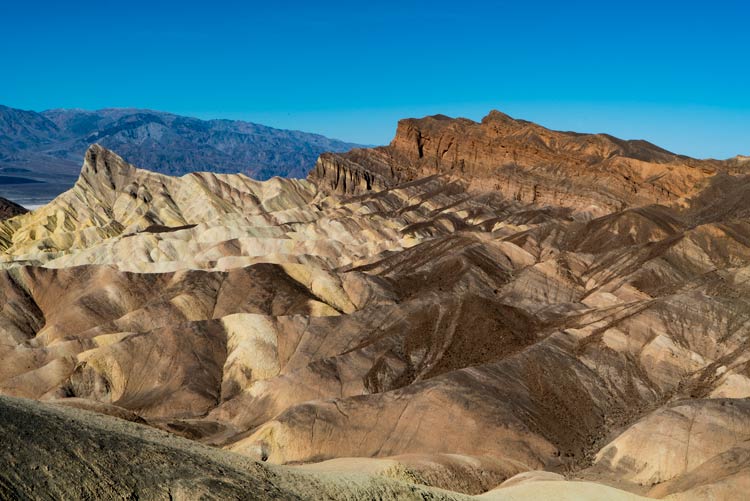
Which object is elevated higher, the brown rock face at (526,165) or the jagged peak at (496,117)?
the jagged peak at (496,117)

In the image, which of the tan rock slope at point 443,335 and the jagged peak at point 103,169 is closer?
the tan rock slope at point 443,335

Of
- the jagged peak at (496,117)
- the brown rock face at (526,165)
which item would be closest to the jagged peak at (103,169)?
the brown rock face at (526,165)

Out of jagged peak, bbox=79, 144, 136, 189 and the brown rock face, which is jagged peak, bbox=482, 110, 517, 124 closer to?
the brown rock face

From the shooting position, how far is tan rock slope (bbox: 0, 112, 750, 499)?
1793 inches

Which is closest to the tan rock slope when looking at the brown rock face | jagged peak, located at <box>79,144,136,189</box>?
the brown rock face

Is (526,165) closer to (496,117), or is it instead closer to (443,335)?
(496,117)

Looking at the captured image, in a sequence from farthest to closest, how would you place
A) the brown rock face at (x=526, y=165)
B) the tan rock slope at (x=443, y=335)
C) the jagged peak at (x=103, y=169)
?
the jagged peak at (x=103, y=169), the brown rock face at (x=526, y=165), the tan rock slope at (x=443, y=335)

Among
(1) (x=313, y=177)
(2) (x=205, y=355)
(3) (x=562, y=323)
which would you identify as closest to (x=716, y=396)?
(3) (x=562, y=323)

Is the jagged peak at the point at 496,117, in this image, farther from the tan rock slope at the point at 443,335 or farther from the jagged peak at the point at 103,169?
the jagged peak at the point at 103,169

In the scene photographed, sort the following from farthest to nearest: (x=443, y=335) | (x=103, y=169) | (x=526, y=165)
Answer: (x=103, y=169) < (x=526, y=165) < (x=443, y=335)

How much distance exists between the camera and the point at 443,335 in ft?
212

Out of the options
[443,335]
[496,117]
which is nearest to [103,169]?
[496,117]

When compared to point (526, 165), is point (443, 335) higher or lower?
lower

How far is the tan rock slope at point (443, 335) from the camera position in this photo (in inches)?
1793
